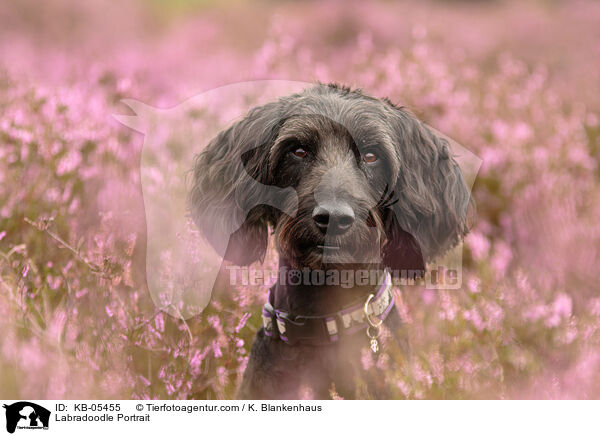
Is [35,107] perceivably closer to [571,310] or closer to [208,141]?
[208,141]

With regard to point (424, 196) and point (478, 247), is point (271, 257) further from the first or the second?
point (478, 247)

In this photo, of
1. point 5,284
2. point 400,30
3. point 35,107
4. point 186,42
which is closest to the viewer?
point 5,284

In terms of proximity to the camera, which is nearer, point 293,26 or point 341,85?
point 341,85

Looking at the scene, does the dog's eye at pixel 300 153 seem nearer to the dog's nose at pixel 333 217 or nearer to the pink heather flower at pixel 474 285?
the dog's nose at pixel 333 217

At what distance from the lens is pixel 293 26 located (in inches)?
208

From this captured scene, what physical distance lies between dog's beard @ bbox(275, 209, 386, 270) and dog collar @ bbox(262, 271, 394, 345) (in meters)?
0.19

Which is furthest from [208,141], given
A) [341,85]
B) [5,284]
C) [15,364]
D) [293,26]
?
[293,26]

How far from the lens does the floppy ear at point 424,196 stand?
8.80 ft

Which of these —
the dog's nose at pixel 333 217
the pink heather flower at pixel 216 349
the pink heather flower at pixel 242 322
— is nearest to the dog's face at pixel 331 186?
the dog's nose at pixel 333 217

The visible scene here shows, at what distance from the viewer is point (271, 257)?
2955 millimetres

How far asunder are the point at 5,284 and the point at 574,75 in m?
5.06

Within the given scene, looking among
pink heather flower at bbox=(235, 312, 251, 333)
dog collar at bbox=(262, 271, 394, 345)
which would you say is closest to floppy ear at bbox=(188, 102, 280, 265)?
pink heather flower at bbox=(235, 312, 251, 333)

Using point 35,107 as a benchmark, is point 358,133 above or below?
below

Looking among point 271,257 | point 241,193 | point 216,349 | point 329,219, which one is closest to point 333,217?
point 329,219
